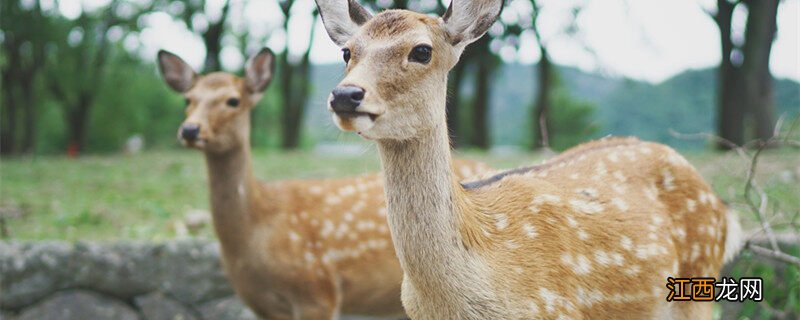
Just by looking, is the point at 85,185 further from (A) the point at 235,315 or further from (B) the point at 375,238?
(B) the point at 375,238

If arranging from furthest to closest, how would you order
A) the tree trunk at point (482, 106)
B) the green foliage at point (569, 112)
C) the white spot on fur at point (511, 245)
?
the green foliage at point (569, 112)
the tree trunk at point (482, 106)
the white spot on fur at point (511, 245)

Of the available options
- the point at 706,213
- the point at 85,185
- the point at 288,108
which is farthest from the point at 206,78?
the point at 288,108

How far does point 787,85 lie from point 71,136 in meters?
16.6

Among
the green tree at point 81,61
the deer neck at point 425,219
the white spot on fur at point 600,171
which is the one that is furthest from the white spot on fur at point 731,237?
the green tree at point 81,61

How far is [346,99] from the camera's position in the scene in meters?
2.18

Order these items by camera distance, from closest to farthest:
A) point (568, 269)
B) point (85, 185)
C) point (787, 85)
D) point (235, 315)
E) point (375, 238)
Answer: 1. point (568, 269)
2. point (375, 238)
3. point (235, 315)
4. point (85, 185)
5. point (787, 85)

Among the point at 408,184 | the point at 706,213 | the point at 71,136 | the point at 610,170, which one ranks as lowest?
the point at 71,136

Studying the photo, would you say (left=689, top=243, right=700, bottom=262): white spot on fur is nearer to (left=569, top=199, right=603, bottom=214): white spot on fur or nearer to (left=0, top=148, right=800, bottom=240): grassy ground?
(left=569, top=199, right=603, bottom=214): white spot on fur

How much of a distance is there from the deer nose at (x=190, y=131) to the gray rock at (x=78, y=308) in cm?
176

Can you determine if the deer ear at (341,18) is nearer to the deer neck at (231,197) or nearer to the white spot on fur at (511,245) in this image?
the white spot on fur at (511,245)

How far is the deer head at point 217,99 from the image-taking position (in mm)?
4586

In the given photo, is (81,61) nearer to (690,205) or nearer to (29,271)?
(29,271)

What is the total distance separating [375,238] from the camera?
16.3 ft

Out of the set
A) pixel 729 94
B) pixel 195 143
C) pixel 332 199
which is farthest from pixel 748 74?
pixel 195 143
